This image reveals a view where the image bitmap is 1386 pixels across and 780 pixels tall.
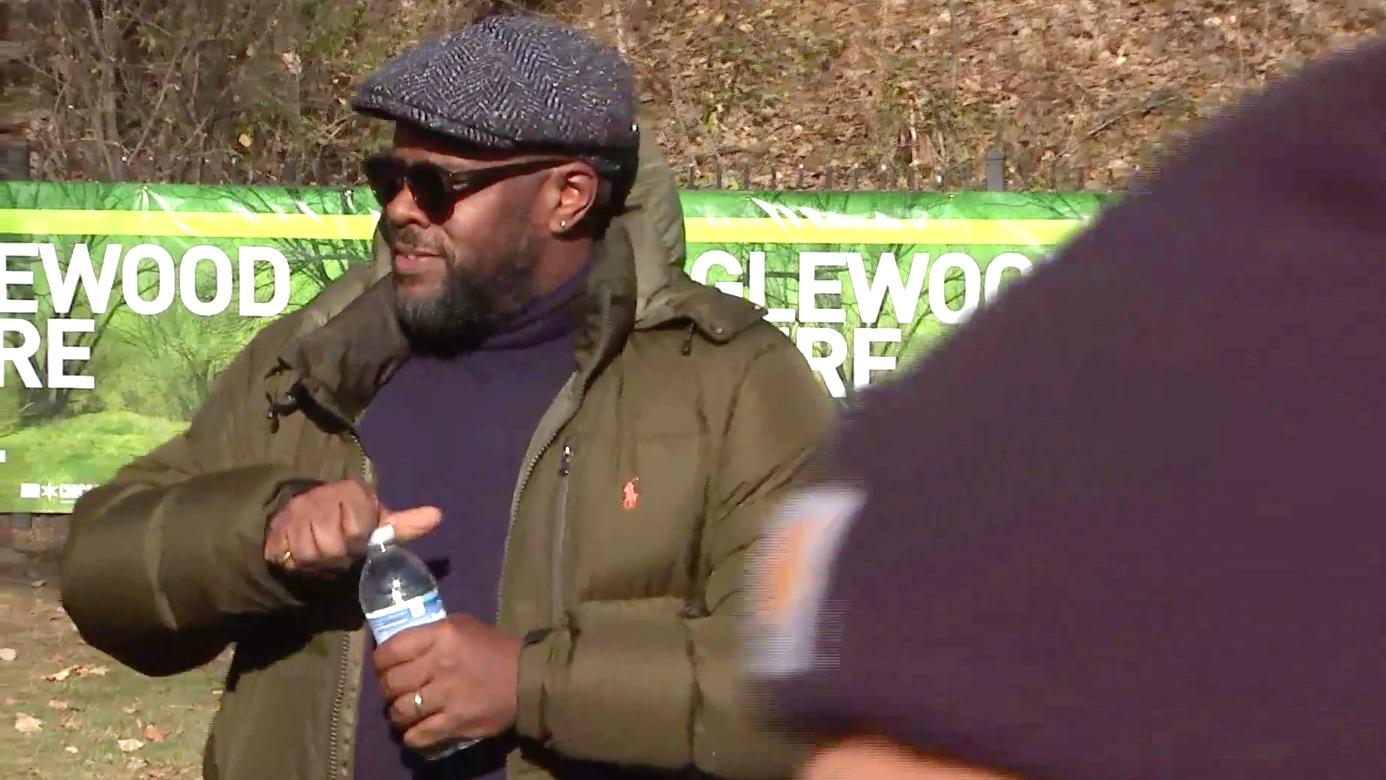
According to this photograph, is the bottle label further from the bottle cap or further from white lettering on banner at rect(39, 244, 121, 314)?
white lettering on banner at rect(39, 244, 121, 314)

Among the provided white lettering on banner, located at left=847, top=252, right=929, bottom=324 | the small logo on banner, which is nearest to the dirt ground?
white lettering on banner, located at left=847, top=252, right=929, bottom=324

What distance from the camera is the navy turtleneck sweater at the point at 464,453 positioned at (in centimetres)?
311

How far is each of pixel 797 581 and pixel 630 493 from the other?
2.21m

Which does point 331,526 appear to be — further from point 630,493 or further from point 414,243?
point 414,243

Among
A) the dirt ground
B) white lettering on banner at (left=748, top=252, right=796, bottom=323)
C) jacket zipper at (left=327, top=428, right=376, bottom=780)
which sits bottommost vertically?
the dirt ground

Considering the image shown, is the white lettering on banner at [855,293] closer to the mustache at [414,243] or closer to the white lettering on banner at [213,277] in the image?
the white lettering on banner at [213,277]

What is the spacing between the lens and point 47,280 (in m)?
9.73

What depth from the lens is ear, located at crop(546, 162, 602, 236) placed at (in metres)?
3.55

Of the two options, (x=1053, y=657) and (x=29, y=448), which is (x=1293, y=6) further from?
(x=1053, y=657)

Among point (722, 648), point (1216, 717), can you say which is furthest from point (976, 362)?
point (722, 648)

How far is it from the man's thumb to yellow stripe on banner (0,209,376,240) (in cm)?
679

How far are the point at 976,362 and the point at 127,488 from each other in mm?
2770

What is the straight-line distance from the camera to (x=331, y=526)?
3.00 m

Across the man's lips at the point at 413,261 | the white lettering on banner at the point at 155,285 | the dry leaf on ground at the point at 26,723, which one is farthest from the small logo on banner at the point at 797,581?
the white lettering on banner at the point at 155,285
